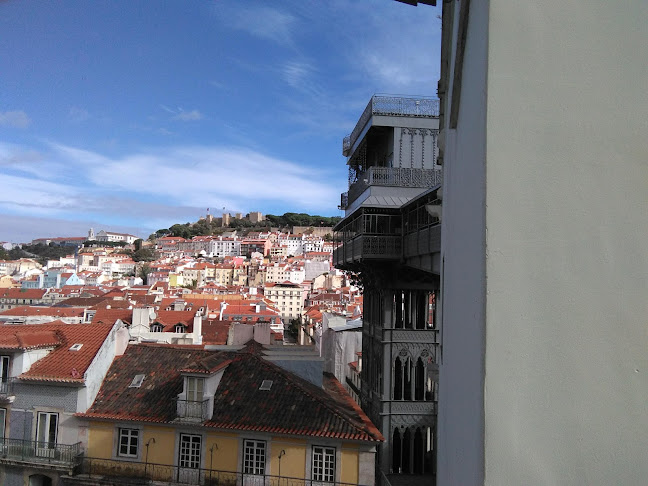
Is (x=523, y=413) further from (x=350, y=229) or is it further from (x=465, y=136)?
(x=350, y=229)

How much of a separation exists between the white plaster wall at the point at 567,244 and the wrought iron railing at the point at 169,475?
1125 centimetres

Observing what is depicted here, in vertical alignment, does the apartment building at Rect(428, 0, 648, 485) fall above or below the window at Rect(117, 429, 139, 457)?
above

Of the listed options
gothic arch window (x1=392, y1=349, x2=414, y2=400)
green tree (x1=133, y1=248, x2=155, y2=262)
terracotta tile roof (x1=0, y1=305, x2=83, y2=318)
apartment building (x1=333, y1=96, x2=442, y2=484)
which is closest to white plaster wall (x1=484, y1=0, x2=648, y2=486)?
apartment building (x1=333, y1=96, x2=442, y2=484)

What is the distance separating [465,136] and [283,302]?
3303 inches

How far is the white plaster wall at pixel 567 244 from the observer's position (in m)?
1.42

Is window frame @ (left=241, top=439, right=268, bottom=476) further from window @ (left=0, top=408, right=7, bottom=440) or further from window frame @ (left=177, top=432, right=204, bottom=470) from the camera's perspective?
window @ (left=0, top=408, right=7, bottom=440)

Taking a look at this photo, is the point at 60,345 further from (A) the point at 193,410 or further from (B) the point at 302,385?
(B) the point at 302,385

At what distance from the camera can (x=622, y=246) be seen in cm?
146

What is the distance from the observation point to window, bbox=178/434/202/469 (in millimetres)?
12555

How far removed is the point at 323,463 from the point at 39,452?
731 cm

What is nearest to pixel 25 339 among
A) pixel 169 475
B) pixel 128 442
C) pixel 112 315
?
pixel 128 442

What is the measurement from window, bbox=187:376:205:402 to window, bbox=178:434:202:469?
89 centimetres

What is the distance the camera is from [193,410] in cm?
1265

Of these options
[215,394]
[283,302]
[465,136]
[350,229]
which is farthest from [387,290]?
[283,302]
